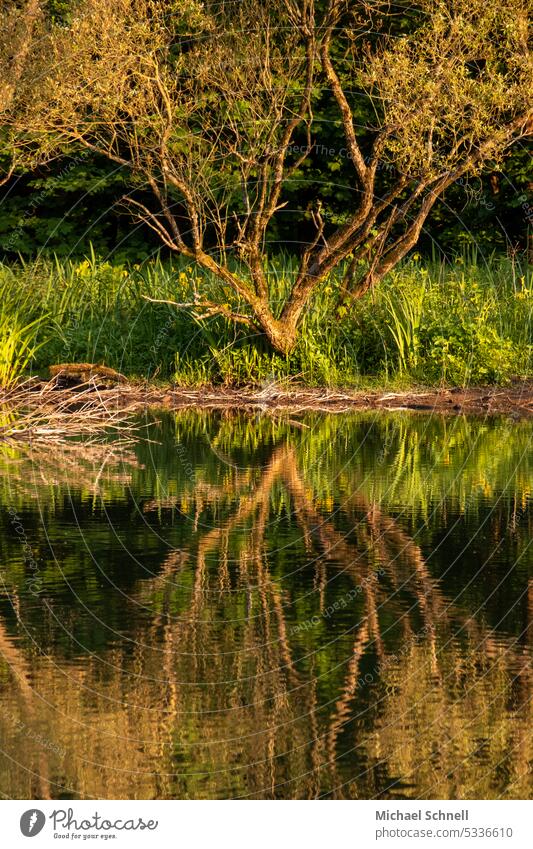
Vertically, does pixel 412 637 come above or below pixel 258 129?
below

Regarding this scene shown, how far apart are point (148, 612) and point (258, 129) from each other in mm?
12673

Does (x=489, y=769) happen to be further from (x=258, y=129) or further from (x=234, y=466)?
(x=258, y=129)

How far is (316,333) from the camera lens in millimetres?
20188

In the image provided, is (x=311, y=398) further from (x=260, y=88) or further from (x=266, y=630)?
(x=266, y=630)

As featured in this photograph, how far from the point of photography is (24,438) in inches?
605

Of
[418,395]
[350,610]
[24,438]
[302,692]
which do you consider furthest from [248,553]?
[418,395]
